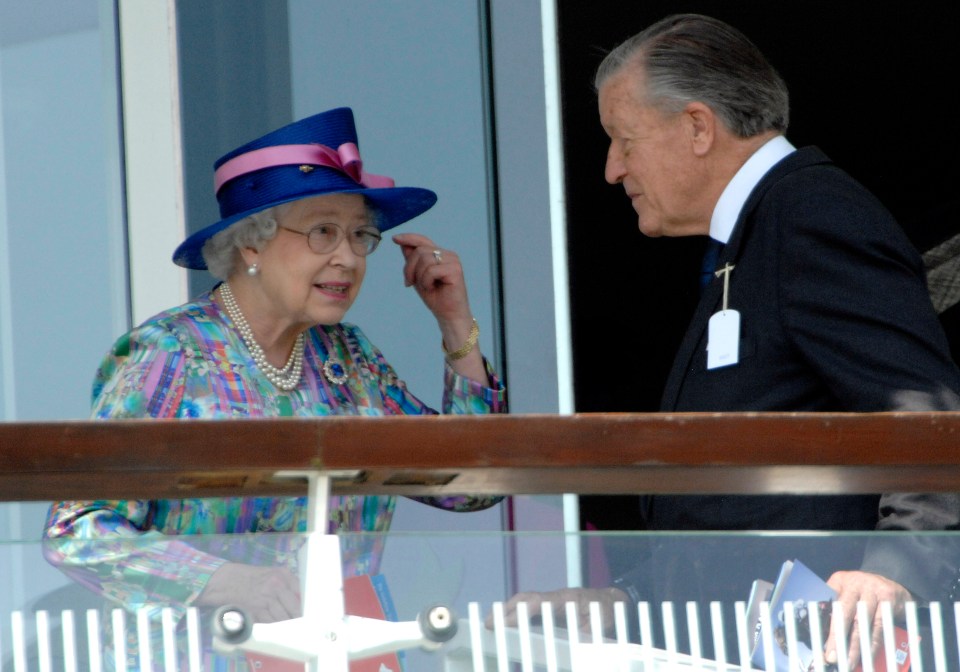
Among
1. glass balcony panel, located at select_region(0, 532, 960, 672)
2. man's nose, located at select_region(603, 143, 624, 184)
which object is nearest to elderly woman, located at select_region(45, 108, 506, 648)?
man's nose, located at select_region(603, 143, 624, 184)

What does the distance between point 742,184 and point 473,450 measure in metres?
1.28

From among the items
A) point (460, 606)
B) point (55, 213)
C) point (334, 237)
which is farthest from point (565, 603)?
point (55, 213)

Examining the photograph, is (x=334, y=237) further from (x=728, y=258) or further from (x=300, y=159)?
(x=728, y=258)

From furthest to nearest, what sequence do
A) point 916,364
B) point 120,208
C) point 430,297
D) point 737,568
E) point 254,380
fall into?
point 120,208 → point 430,297 → point 254,380 → point 916,364 → point 737,568

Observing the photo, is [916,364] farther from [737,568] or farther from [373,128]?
[373,128]

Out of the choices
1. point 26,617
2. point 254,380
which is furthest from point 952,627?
point 254,380

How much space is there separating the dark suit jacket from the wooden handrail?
0.52 metres

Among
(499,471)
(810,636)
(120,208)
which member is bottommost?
(810,636)

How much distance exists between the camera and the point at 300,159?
2.78 m

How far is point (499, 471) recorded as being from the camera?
156cm

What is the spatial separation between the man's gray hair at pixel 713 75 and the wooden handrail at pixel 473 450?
1.24m

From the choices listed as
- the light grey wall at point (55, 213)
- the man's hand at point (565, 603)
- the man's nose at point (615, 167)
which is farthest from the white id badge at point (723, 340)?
the light grey wall at point (55, 213)

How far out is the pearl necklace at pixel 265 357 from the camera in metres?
2.68

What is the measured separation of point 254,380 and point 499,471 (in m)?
1.15
